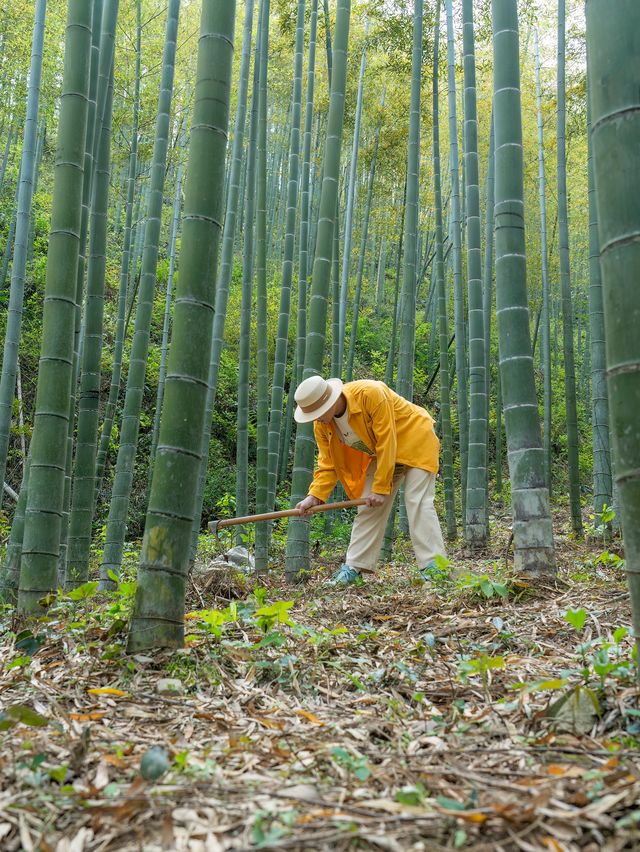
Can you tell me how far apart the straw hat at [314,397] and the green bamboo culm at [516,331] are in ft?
3.51

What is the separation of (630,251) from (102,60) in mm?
3154

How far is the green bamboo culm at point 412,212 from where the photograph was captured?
5.49 m

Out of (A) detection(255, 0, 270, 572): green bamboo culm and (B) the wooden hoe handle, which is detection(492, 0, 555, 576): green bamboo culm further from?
(A) detection(255, 0, 270, 572): green bamboo culm

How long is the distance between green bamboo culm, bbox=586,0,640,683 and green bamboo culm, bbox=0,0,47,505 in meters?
4.79

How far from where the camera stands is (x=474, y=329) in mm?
5672

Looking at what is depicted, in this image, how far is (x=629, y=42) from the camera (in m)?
1.40

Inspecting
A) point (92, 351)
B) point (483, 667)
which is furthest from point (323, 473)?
point (483, 667)

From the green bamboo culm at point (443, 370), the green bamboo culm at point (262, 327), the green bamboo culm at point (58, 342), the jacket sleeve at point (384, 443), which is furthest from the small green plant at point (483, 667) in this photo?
the green bamboo culm at point (443, 370)

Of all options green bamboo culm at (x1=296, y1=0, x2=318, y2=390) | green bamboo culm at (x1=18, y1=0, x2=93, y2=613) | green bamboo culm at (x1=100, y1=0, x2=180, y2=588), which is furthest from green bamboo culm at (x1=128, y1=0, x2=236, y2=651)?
green bamboo culm at (x1=296, y1=0, x2=318, y2=390)

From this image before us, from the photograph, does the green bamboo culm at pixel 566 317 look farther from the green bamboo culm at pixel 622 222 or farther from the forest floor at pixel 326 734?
the green bamboo culm at pixel 622 222

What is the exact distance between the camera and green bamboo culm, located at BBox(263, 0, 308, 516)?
19.1 feet

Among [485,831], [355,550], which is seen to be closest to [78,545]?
[355,550]

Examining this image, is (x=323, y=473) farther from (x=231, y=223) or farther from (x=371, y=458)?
(x=231, y=223)

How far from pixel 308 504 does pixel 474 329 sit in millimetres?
2397
